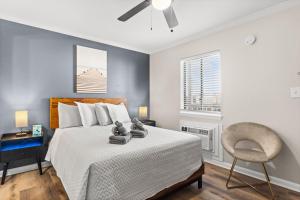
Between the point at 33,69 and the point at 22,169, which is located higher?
the point at 33,69

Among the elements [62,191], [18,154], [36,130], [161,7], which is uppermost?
[161,7]

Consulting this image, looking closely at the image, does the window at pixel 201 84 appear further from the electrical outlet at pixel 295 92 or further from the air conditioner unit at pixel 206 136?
the electrical outlet at pixel 295 92

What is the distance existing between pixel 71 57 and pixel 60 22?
65cm

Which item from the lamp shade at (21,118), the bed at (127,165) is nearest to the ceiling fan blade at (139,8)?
the bed at (127,165)

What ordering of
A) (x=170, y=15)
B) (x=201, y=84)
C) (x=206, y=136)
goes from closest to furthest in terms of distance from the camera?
(x=170, y=15), (x=206, y=136), (x=201, y=84)

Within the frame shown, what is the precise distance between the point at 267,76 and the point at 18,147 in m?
3.80

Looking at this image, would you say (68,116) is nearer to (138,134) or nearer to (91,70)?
(91,70)

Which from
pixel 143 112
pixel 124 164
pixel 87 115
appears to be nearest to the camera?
pixel 124 164

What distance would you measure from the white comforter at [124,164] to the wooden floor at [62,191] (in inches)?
11.7

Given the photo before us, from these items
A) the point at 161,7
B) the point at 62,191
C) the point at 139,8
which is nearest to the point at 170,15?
the point at 161,7

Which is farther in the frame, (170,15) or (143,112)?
(143,112)

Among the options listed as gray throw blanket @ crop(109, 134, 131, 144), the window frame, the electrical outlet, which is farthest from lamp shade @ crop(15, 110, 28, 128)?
the electrical outlet

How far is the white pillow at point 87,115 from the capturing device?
2880mm

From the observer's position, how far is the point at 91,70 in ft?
11.4
